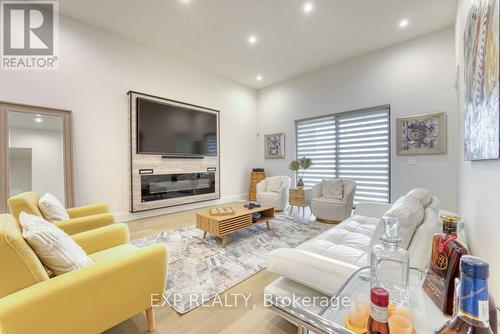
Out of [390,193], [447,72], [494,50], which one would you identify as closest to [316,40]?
[447,72]

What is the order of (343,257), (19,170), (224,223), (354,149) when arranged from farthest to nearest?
(354,149) → (19,170) → (224,223) → (343,257)

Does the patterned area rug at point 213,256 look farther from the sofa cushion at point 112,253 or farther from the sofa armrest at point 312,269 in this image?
the sofa armrest at point 312,269

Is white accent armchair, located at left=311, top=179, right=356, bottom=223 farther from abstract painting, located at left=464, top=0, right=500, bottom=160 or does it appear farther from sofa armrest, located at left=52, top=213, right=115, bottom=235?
sofa armrest, located at left=52, top=213, right=115, bottom=235

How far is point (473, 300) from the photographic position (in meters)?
0.41

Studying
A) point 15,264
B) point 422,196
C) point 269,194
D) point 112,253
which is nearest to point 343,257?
point 422,196

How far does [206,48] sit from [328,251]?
4434mm

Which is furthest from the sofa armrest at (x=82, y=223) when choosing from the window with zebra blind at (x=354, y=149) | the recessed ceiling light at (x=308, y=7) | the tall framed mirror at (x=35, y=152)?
the window with zebra blind at (x=354, y=149)

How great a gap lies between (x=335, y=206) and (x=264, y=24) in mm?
3380

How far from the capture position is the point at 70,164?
3.48 metres

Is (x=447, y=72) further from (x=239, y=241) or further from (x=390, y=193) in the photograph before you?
(x=239, y=241)

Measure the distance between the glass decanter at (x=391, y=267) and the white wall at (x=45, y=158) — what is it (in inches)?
171

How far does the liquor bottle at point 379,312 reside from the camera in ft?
1.65

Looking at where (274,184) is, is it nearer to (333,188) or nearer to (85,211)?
(333,188)

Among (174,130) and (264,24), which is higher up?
(264,24)
